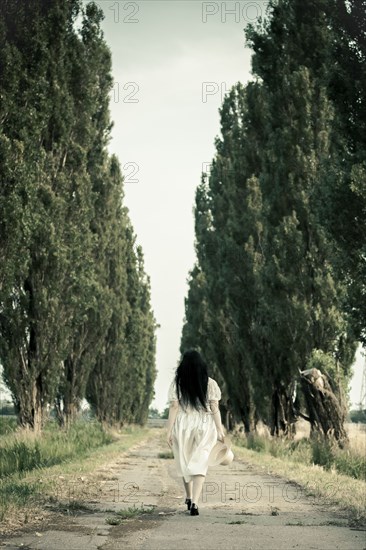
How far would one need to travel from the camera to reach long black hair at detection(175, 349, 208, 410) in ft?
29.2

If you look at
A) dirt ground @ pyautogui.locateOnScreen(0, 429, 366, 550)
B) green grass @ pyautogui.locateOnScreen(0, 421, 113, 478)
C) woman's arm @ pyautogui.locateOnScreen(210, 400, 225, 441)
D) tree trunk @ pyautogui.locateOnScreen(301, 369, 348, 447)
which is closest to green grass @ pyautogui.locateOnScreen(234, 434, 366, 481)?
tree trunk @ pyautogui.locateOnScreen(301, 369, 348, 447)

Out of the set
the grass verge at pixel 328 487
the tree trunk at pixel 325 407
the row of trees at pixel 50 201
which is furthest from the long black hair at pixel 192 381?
the tree trunk at pixel 325 407

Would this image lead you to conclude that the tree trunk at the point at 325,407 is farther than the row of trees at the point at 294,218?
Yes

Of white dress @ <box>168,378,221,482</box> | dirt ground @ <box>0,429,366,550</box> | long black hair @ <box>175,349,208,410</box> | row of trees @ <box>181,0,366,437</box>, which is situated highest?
row of trees @ <box>181,0,366,437</box>

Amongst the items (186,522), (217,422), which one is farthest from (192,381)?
(186,522)

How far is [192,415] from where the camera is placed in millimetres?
9016

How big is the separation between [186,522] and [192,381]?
160 cm

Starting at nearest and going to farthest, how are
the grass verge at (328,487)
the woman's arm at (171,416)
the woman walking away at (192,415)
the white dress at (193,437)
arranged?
the white dress at (193,437) → the woman walking away at (192,415) → the woman's arm at (171,416) → the grass verge at (328,487)

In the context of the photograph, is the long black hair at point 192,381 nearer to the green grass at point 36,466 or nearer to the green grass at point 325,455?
the green grass at point 36,466

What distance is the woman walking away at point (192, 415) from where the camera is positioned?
8.82 meters

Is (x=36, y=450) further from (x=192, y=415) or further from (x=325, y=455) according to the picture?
(x=192, y=415)

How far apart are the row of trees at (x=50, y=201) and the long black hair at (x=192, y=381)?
314 inches

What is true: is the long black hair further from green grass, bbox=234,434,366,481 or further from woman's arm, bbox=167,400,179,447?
green grass, bbox=234,434,366,481

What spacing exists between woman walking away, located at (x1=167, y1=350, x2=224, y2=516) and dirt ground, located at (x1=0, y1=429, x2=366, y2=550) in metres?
0.62
